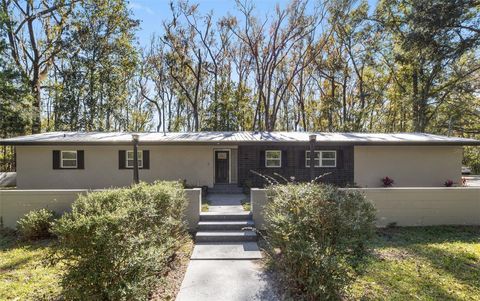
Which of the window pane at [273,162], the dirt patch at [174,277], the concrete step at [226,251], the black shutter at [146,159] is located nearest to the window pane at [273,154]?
the window pane at [273,162]

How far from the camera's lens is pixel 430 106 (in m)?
21.2

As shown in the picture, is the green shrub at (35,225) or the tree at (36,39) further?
the tree at (36,39)

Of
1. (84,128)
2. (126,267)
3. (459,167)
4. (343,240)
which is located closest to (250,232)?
(343,240)

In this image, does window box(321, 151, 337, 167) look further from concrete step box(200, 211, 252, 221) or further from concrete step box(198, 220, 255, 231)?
concrete step box(198, 220, 255, 231)

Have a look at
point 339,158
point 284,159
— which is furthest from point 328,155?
point 284,159

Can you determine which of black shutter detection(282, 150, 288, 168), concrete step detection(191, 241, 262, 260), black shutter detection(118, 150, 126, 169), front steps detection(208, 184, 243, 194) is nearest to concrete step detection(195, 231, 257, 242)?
concrete step detection(191, 241, 262, 260)

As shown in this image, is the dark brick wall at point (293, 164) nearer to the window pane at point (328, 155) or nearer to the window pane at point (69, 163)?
the window pane at point (328, 155)

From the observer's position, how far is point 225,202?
991 cm

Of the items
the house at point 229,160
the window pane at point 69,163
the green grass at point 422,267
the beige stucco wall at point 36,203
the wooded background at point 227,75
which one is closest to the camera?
the green grass at point 422,267

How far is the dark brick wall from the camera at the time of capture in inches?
506

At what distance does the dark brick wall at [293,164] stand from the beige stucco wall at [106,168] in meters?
1.66

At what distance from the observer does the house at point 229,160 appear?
12273 millimetres

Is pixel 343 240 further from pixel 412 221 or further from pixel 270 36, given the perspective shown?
pixel 270 36

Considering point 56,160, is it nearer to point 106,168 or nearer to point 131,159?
point 106,168
